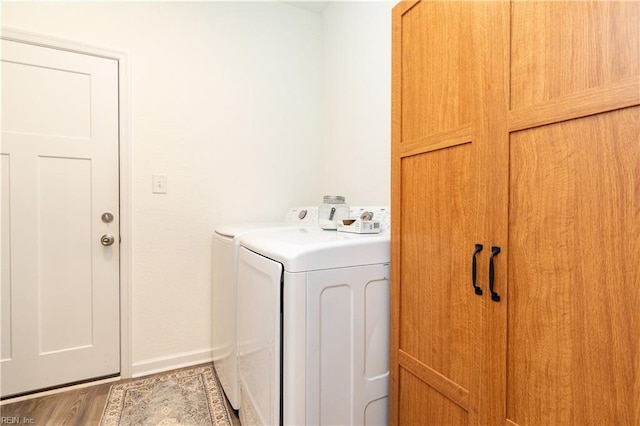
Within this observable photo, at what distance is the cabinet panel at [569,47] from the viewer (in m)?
0.61

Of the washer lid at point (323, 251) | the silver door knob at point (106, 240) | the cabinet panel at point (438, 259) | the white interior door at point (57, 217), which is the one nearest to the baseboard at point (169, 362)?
the white interior door at point (57, 217)

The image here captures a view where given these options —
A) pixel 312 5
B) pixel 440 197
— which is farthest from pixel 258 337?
pixel 312 5

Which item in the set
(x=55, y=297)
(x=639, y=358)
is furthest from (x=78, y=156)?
(x=639, y=358)

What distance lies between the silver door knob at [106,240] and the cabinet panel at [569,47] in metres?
2.17

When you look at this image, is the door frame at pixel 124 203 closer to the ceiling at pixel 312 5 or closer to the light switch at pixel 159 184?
the light switch at pixel 159 184

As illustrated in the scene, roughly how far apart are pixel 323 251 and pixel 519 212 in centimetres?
57

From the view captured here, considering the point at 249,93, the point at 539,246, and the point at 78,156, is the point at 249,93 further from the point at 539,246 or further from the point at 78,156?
the point at 539,246

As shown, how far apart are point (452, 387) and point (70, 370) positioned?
2145mm

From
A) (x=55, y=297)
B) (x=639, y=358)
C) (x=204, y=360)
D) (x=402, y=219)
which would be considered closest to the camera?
(x=639, y=358)

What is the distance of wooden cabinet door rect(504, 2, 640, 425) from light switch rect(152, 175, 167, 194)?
A: 6.46 ft

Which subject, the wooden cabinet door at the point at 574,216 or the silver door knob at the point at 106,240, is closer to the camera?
the wooden cabinet door at the point at 574,216

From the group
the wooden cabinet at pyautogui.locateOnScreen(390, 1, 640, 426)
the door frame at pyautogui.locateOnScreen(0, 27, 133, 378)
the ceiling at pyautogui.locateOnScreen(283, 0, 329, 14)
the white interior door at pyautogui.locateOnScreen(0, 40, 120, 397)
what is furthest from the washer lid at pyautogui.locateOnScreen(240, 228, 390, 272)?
the ceiling at pyautogui.locateOnScreen(283, 0, 329, 14)

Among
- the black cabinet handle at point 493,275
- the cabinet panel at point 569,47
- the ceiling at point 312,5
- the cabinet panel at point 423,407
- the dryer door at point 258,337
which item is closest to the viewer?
the cabinet panel at point 569,47

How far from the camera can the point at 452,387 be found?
3.19 ft
